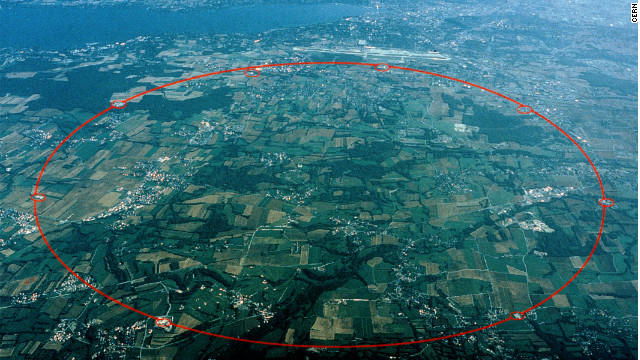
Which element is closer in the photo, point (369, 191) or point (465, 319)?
point (465, 319)

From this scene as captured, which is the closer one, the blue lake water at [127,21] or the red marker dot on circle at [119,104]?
the red marker dot on circle at [119,104]

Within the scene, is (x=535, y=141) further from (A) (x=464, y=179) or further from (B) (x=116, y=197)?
(B) (x=116, y=197)

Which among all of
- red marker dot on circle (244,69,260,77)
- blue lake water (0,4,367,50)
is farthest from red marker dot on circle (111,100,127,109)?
blue lake water (0,4,367,50)

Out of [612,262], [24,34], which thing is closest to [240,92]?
[612,262]

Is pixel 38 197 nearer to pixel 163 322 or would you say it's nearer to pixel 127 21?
pixel 163 322

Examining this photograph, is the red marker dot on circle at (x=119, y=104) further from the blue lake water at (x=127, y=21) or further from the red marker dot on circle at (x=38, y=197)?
the blue lake water at (x=127, y=21)

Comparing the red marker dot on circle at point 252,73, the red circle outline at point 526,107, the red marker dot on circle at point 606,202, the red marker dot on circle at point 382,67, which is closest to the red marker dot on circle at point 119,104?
the red marker dot on circle at point 252,73

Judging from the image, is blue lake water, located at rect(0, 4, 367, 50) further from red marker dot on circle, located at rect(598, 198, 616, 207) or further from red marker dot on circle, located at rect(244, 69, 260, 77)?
red marker dot on circle, located at rect(598, 198, 616, 207)
